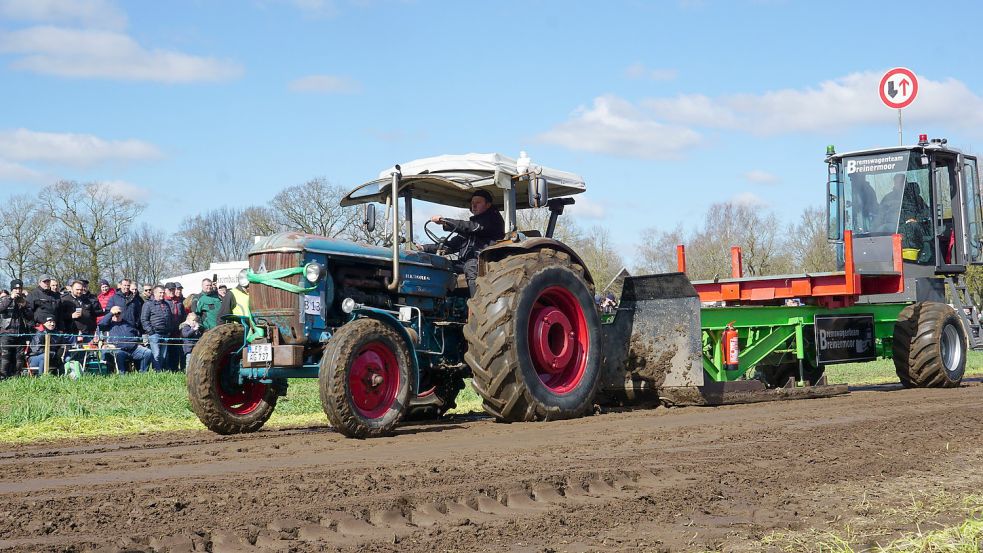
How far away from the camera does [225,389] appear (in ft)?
27.8

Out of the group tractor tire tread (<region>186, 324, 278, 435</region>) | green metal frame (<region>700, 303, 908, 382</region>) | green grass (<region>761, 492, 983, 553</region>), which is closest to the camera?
green grass (<region>761, 492, 983, 553</region>)

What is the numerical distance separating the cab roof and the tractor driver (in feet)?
0.44

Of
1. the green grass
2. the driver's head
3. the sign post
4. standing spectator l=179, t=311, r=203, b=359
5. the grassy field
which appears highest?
the sign post

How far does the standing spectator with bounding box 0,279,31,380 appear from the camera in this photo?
14.1 meters

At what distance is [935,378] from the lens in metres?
12.1

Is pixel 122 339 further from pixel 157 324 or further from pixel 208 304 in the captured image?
pixel 208 304

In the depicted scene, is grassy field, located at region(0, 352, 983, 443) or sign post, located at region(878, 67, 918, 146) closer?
grassy field, located at region(0, 352, 983, 443)

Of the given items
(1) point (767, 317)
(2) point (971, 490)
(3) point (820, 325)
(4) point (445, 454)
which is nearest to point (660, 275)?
(1) point (767, 317)

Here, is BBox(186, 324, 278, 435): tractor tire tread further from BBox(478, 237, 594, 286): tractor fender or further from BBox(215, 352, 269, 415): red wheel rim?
BBox(478, 237, 594, 286): tractor fender

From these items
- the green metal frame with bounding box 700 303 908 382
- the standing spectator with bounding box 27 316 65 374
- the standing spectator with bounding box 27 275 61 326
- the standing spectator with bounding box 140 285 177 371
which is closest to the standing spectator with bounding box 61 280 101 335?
the standing spectator with bounding box 27 275 61 326

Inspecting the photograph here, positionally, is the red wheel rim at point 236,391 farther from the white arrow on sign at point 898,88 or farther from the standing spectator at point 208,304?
the white arrow on sign at point 898,88

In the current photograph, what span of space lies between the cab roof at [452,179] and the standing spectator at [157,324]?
21.7 ft

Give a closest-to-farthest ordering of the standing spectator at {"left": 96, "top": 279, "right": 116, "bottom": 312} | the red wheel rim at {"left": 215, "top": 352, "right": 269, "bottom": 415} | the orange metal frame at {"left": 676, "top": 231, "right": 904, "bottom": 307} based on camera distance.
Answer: the red wheel rim at {"left": 215, "top": 352, "right": 269, "bottom": 415}, the orange metal frame at {"left": 676, "top": 231, "right": 904, "bottom": 307}, the standing spectator at {"left": 96, "top": 279, "right": 116, "bottom": 312}

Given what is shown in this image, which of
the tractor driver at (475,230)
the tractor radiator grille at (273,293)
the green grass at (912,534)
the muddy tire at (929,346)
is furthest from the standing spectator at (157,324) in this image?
the green grass at (912,534)
